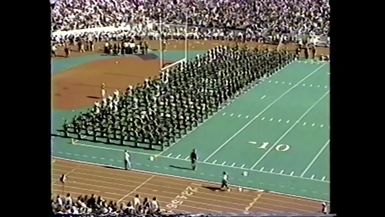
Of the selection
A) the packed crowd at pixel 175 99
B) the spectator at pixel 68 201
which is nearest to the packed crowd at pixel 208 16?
the packed crowd at pixel 175 99

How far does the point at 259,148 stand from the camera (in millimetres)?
8062

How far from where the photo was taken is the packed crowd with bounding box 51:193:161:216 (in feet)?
20.9

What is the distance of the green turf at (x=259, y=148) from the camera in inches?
300

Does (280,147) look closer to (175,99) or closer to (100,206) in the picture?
(175,99)

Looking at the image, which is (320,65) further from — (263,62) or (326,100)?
(326,100)

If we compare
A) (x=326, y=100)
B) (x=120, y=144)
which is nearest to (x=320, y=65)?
(x=326, y=100)

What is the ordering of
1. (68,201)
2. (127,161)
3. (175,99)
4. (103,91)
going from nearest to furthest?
(68,201) → (127,161) → (103,91) → (175,99)

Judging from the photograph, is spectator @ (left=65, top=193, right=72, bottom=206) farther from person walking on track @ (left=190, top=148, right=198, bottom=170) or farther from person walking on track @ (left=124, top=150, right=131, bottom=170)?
person walking on track @ (left=190, top=148, right=198, bottom=170)

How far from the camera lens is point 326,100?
8.38 meters

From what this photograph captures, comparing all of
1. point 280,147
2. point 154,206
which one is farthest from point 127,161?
point 280,147

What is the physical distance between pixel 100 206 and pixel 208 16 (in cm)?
304

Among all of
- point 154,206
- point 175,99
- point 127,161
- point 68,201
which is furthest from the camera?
point 175,99

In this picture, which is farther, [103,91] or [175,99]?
[175,99]

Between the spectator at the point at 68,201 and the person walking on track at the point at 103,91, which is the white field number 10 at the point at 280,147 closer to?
the person walking on track at the point at 103,91
